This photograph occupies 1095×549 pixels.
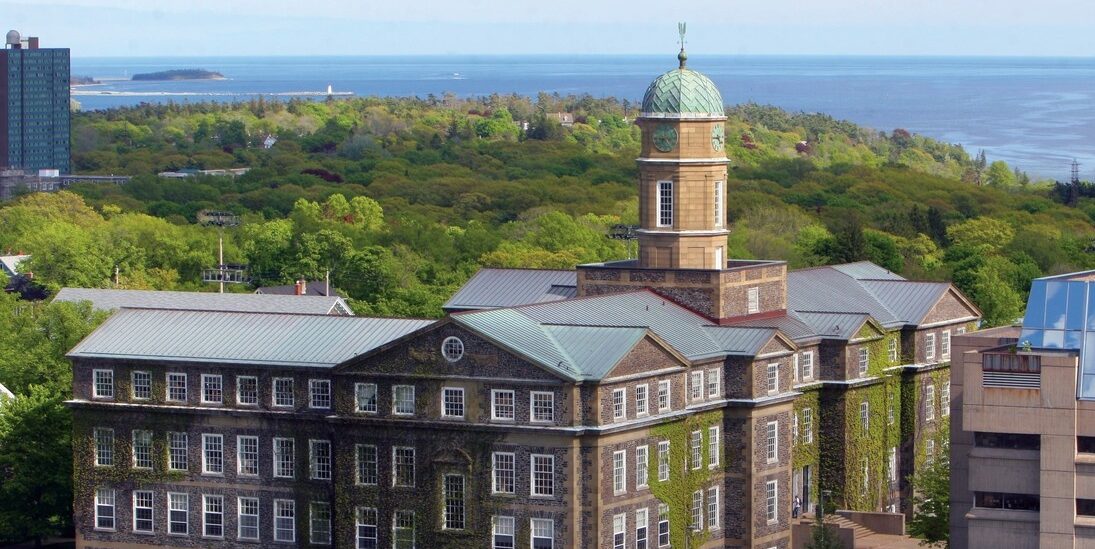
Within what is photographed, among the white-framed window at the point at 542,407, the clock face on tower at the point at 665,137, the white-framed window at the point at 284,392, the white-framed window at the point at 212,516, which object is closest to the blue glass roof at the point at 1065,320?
the white-framed window at the point at 542,407

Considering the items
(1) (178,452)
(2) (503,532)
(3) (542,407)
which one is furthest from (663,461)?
(1) (178,452)

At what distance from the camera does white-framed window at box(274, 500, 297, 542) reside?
83.2m

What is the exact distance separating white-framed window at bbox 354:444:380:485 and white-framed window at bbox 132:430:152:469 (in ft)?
26.1

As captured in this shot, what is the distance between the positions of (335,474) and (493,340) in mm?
7796

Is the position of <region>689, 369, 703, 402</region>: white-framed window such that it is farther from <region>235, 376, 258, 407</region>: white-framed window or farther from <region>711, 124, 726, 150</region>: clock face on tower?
<region>235, 376, 258, 407</region>: white-framed window

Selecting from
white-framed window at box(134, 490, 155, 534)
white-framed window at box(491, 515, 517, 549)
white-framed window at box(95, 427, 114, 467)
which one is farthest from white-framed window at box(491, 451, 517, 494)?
white-framed window at box(95, 427, 114, 467)

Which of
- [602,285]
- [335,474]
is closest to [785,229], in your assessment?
[602,285]

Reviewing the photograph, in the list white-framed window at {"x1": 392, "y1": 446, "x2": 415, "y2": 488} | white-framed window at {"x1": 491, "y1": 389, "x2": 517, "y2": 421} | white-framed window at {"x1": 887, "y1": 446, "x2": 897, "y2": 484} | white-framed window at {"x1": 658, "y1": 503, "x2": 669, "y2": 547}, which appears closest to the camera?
white-framed window at {"x1": 491, "y1": 389, "x2": 517, "y2": 421}

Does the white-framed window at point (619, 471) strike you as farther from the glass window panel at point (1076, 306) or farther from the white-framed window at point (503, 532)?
the glass window panel at point (1076, 306)

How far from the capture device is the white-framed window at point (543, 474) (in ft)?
254

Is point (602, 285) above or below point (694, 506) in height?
above

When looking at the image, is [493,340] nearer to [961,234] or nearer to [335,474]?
[335,474]

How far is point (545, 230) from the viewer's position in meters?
160

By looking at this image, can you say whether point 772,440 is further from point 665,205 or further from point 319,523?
point 319,523
